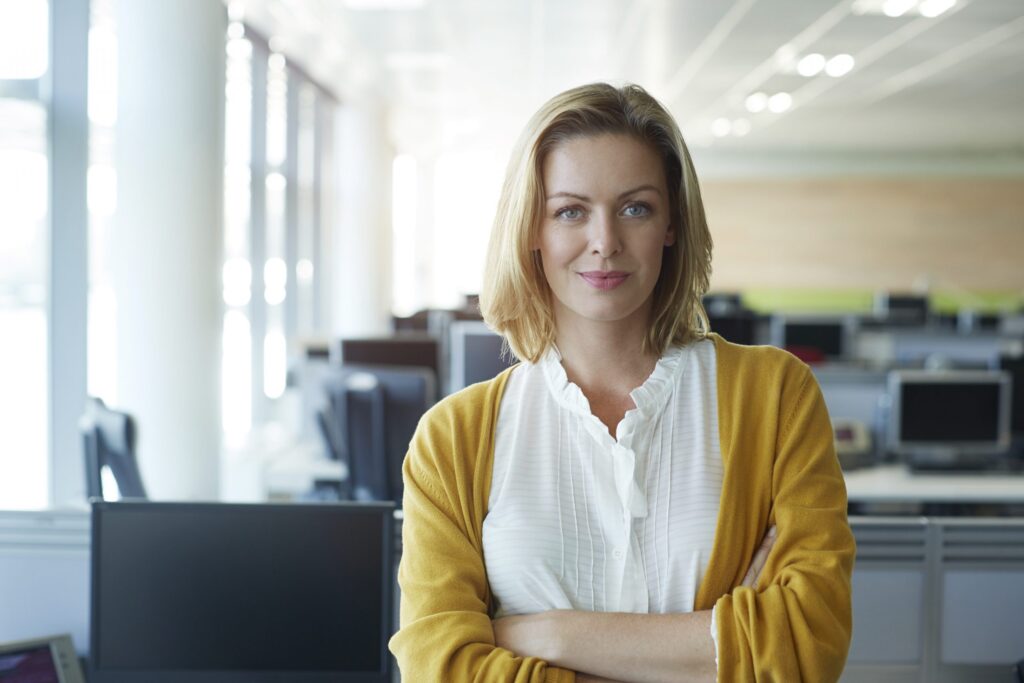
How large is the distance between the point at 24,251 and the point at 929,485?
3844mm

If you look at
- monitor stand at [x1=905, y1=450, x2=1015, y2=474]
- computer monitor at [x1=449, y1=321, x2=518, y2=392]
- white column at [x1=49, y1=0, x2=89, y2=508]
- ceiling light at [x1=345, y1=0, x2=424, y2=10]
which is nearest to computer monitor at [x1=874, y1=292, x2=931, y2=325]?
ceiling light at [x1=345, y1=0, x2=424, y2=10]

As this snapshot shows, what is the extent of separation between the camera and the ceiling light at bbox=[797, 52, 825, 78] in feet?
28.0

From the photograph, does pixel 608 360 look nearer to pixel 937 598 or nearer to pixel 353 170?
pixel 937 598

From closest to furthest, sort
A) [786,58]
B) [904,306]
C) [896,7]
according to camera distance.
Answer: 1. [896,7]
2. [786,58]
3. [904,306]

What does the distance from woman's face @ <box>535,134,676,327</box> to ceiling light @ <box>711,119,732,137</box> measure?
11.8 metres

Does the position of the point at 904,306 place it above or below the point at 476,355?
above

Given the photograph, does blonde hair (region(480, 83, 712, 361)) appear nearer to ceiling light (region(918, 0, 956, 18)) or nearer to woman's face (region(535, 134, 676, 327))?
woman's face (region(535, 134, 676, 327))

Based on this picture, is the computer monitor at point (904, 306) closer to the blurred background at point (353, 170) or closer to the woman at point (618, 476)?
the blurred background at point (353, 170)

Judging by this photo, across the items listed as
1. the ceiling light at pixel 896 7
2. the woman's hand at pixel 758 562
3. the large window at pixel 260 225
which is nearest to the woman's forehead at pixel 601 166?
the woman's hand at pixel 758 562

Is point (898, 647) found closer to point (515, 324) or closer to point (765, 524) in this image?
point (765, 524)

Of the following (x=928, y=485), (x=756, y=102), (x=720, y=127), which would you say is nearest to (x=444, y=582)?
(x=928, y=485)

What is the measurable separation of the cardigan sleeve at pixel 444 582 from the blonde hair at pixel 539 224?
0.63 feet

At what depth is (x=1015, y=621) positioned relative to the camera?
182 cm

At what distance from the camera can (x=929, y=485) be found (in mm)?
4070
